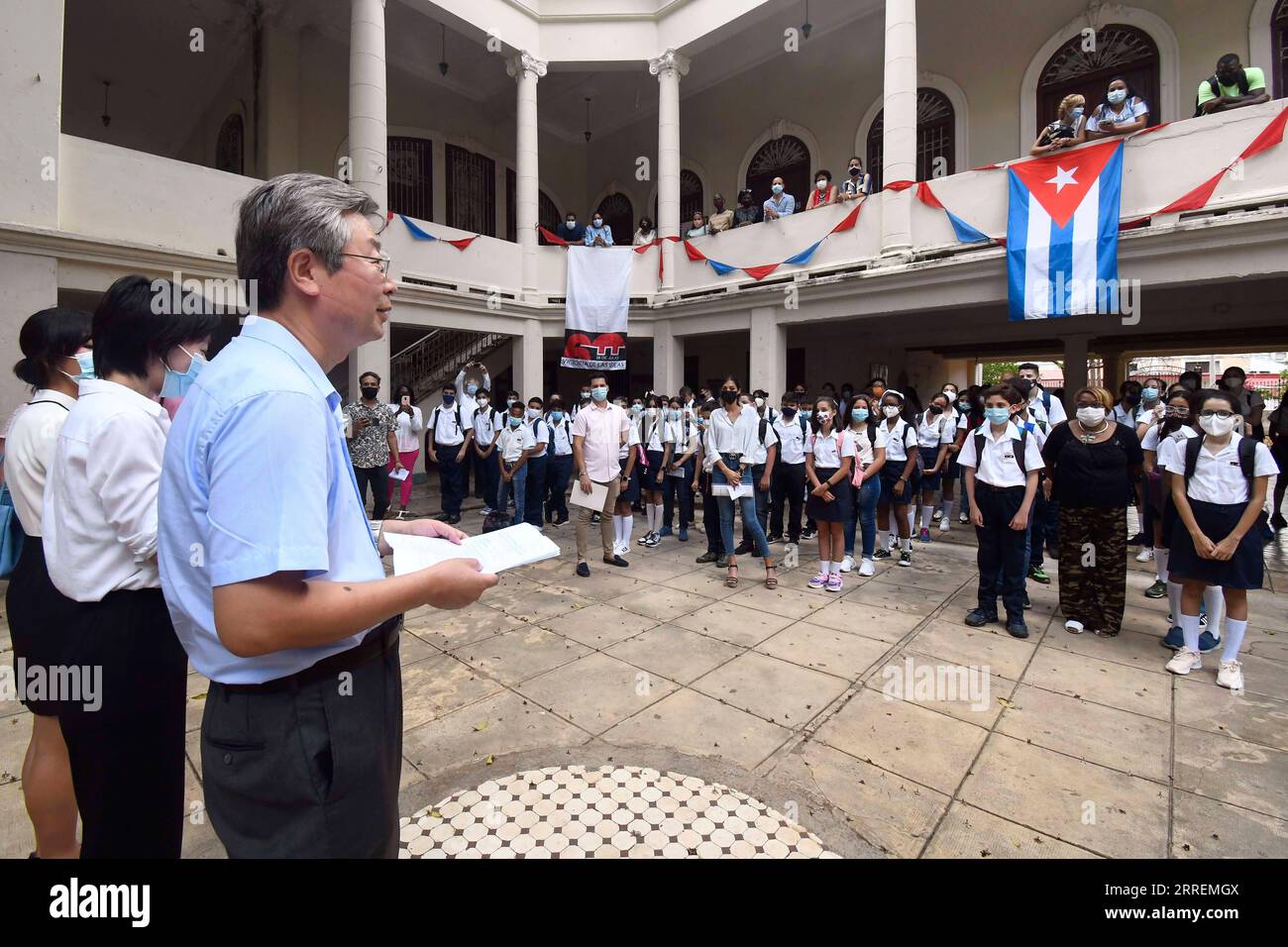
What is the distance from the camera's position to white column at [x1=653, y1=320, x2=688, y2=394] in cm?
1304

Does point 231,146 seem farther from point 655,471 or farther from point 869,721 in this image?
point 869,721

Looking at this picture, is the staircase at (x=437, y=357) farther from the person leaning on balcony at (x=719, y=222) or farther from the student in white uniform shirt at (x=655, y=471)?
the student in white uniform shirt at (x=655, y=471)

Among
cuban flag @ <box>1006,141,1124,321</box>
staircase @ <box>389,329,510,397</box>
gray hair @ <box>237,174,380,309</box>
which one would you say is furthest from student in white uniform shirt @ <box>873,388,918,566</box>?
staircase @ <box>389,329,510,397</box>

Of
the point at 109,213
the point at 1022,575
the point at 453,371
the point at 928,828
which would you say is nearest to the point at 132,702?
the point at 928,828

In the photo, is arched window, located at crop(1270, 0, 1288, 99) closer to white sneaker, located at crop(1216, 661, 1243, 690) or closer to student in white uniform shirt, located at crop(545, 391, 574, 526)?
white sneaker, located at crop(1216, 661, 1243, 690)

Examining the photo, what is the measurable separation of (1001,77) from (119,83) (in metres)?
18.5

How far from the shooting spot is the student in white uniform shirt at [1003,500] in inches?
191

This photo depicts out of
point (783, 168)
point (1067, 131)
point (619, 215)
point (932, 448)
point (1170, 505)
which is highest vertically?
point (619, 215)

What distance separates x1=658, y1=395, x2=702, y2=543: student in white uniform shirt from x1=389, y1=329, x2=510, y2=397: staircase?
293 inches

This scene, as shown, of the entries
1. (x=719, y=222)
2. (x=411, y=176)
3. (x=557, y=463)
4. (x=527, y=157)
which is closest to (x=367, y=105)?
(x=527, y=157)

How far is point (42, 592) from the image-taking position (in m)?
1.87

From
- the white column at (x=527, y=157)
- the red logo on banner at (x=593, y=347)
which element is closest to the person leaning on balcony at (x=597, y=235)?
the white column at (x=527, y=157)

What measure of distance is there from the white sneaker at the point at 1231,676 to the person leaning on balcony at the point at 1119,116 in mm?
7329

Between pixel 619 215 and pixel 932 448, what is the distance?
1282 cm
